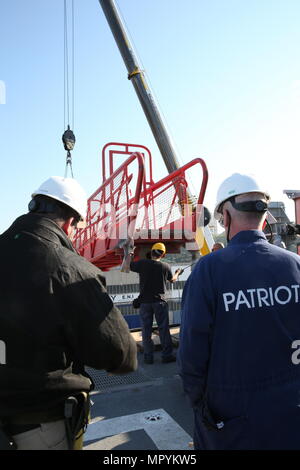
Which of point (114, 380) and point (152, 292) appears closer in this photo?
point (114, 380)

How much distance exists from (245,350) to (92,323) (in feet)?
2.33

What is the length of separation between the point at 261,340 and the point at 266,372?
0.48 ft

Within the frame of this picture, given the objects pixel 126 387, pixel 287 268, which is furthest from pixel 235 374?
pixel 126 387

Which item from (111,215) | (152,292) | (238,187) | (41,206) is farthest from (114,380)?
(238,187)

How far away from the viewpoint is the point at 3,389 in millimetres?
1486

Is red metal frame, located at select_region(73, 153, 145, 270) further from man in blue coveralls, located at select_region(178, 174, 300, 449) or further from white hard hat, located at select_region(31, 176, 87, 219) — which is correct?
man in blue coveralls, located at select_region(178, 174, 300, 449)

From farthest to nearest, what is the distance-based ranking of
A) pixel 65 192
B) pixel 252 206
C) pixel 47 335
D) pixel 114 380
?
pixel 114 380 → pixel 65 192 → pixel 252 206 → pixel 47 335

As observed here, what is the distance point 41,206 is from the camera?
1.90m

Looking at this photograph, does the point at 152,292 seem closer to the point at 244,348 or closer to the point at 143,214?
the point at 143,214

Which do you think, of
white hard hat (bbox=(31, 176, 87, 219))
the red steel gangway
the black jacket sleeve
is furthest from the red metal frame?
the black jacket sleeve

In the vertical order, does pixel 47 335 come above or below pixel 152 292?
above

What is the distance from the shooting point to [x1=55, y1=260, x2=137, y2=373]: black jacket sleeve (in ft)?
4.98

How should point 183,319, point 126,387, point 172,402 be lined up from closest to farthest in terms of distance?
point 183,319
point 172,402
point 126,387
